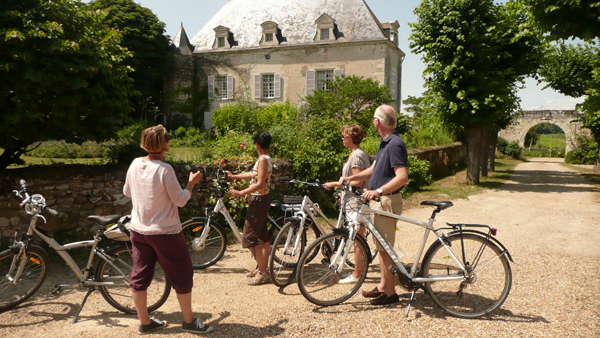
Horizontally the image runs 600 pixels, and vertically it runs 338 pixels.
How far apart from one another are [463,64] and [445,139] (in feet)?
22.3

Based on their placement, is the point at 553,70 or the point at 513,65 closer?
the point at 513,65

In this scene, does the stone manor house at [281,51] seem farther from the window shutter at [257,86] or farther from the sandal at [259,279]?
the sandal at [259,279]

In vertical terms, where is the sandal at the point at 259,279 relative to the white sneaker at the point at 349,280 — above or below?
below

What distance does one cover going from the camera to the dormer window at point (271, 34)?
26859 mm

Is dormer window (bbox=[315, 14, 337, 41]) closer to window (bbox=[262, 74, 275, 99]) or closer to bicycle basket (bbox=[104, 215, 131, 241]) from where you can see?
window (bbox=[262, 74, 275, 99])

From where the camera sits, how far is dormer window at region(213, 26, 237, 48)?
28.4 m

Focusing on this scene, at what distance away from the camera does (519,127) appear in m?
45.3

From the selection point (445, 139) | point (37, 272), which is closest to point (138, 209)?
point (37, 272)

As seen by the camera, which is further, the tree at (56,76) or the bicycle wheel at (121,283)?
the tree at (56,76)

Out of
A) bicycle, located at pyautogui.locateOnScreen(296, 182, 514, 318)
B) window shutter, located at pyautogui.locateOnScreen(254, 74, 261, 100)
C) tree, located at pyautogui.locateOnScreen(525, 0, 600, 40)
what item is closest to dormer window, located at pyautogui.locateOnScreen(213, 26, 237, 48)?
window shutter, located at pyautogui.locateOnScreen(254, 74, 261, 100)

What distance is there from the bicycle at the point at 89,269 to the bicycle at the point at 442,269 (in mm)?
1451

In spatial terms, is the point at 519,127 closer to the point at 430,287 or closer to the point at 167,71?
the point at 167,71

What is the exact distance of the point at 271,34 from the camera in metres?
27.2

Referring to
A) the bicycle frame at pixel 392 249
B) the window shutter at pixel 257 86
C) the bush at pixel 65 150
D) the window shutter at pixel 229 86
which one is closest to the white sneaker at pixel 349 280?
the bicycle frame at pixel 392 249
